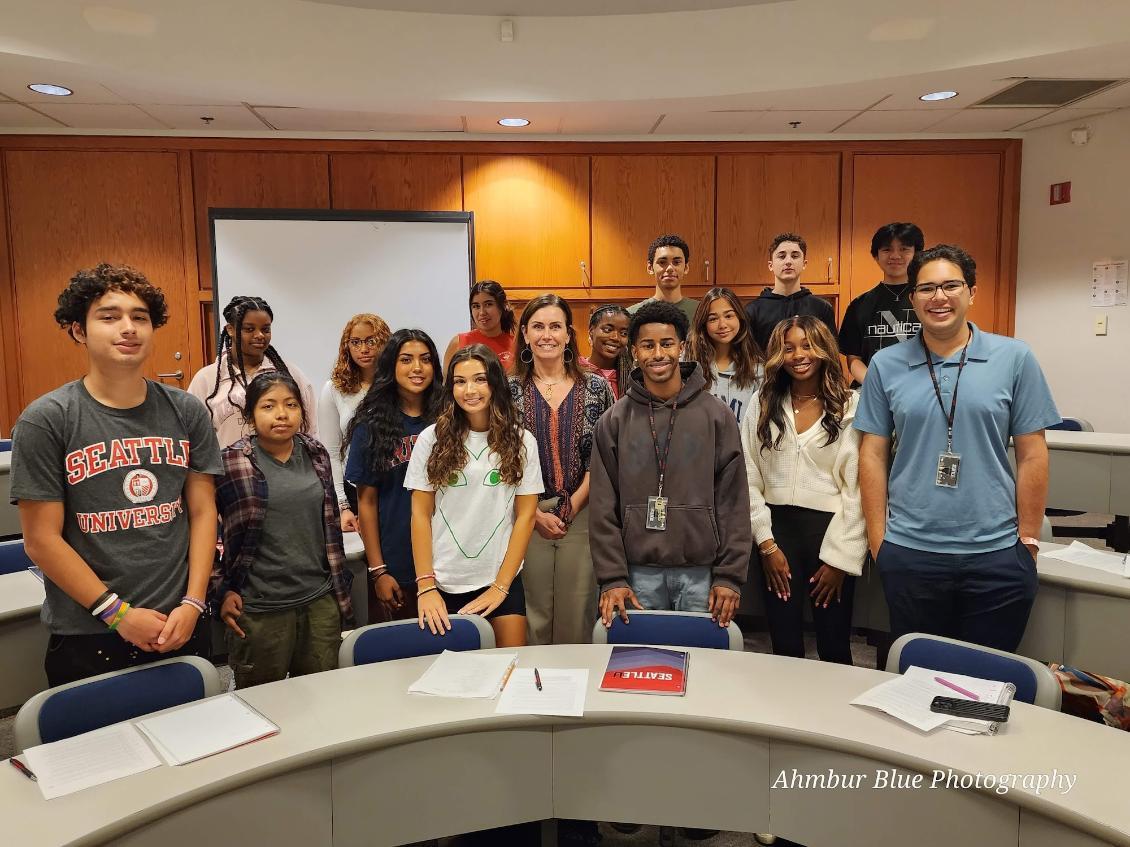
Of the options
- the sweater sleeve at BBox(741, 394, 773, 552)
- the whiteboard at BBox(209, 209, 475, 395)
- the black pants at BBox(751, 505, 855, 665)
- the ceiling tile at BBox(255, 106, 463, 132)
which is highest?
the ceiling tile at BBox(255, 106, 463, 132)

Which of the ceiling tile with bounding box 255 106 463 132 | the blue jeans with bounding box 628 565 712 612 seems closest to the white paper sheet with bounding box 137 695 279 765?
the blue jeans with bounding box 628 565 712 612

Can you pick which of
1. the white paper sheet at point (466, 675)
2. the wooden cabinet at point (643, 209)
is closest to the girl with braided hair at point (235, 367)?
the white paper sheet at point (466, 675)

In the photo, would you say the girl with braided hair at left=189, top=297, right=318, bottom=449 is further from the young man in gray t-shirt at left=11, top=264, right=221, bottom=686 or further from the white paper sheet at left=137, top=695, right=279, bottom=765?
the white paper sheet at left=137, top=695, right=279, bottom=765

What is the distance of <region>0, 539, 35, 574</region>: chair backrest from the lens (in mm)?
2742

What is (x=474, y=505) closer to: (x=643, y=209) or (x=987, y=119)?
(x=643, y=209)

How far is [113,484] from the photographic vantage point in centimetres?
173

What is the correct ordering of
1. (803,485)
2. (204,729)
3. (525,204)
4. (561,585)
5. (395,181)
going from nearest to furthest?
(204,729) < (803,485) < (561,585) < (395,181) < (525,204)

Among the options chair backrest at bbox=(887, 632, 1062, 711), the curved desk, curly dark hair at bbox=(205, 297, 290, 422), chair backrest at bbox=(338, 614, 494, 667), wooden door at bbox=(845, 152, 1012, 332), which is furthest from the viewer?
wooden door at bbox=(845, 152, 1012, 332)

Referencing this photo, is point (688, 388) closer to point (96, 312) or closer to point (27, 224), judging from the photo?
point (96, 312)

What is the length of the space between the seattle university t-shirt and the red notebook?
1118 mm

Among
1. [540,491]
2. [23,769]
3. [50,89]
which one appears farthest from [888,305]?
[50,89]

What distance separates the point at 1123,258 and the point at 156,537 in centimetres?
616

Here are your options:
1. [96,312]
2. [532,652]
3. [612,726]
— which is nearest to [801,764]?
[612,726]

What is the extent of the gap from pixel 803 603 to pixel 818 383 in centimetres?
77
